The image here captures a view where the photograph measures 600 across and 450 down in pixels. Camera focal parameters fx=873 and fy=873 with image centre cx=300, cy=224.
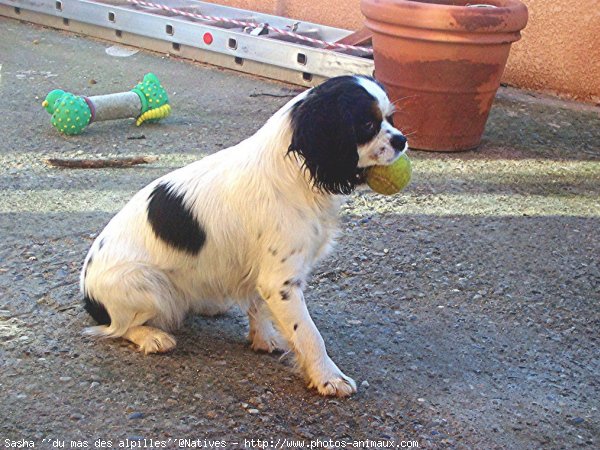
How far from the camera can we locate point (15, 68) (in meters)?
8.02

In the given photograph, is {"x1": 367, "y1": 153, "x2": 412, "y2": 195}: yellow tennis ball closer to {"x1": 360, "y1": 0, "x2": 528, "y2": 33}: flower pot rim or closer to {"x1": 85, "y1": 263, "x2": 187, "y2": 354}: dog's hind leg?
{"x1": 85, "y1": 263, "x2": 187, "y2": 354}: dog's hind leg

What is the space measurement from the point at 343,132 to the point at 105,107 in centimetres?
355

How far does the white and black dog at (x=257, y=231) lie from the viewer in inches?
125

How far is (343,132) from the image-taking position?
313cm

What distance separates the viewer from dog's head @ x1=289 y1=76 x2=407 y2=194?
10.3ft

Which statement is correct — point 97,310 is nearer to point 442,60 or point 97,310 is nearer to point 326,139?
point 326,139

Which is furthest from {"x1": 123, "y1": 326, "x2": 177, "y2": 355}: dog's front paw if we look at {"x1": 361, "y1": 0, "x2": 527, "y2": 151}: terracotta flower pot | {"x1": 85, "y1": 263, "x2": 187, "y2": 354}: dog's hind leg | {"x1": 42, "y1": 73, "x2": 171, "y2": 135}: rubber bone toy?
{"x1": 361, "y1": 0, "x2": 527, "y2": 151}: terracotta flower pot

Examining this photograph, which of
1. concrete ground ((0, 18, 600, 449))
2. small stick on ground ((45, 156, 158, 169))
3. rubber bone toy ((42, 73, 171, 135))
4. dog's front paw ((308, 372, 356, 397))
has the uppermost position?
dog's front paw ((308, 372, 356, 397))

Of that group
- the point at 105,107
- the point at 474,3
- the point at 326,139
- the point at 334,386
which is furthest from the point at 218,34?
the point at 334,386

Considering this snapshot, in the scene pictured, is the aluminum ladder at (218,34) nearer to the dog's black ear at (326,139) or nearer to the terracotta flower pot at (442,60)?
the terracotta flower pot at (442,60)

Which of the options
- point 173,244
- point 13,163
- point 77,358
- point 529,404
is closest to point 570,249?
point 529,404

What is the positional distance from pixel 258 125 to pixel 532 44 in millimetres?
2782

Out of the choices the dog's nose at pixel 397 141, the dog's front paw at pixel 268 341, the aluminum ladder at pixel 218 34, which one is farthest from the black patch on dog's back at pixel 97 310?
the aluminum ladder at pixel 218 34

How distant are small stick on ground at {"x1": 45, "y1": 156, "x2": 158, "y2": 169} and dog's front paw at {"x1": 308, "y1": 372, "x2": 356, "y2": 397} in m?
2.93
